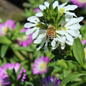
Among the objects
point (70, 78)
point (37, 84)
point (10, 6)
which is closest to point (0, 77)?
point (37, 84)

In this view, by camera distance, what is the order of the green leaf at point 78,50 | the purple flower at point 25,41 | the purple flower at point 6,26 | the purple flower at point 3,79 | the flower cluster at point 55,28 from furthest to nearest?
the purple flower at point 6,26 < the purple flower at point 25,41 < the purple flower at point 3,79 < the green leaf at point 78,50 < the flower cluster at point 55,28

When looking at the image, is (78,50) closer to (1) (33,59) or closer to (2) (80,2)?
(1) (33,59)

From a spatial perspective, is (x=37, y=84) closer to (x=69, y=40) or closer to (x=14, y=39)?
(x=69, y=40)

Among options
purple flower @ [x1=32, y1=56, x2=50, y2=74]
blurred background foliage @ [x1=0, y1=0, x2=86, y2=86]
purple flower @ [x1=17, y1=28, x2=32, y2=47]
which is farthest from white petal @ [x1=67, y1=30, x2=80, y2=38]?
purple flower @ [x1=17, y1=28, x2=32, y2=47]

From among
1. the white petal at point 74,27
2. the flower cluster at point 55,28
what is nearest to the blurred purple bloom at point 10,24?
the flower cluster at point 55,28

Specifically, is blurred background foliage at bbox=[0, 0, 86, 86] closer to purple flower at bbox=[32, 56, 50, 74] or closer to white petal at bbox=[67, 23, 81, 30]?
purple flower at bbox=[32, 56, 50, 74]

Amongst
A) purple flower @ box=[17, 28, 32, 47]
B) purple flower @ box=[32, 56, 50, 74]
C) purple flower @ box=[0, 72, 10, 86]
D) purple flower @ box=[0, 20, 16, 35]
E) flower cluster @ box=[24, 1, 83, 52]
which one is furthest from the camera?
purple flower @ box=[0, 20, 16, 35]

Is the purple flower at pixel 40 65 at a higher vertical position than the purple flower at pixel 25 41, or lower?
lower

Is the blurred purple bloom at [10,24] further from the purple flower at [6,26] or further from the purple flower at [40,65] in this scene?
the purple flower at [40,65]

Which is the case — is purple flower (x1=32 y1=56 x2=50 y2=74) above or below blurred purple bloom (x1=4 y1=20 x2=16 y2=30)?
below

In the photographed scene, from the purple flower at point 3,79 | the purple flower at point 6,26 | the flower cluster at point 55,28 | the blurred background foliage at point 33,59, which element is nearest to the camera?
the flower cluster at point 55,28

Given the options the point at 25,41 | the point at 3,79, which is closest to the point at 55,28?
the point at 3,79
